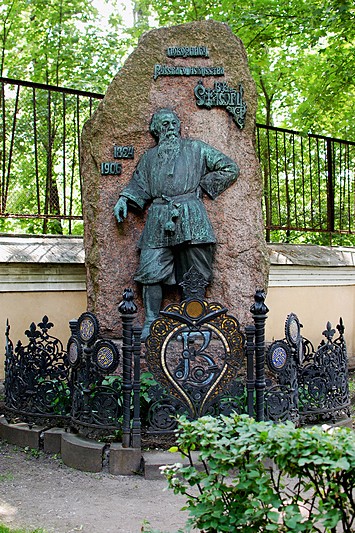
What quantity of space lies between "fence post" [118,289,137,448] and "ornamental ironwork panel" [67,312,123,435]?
0.12 metres

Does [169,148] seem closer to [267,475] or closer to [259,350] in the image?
[259,350]

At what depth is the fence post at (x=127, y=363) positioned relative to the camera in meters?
4.50

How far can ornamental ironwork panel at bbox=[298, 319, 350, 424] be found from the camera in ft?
17.1

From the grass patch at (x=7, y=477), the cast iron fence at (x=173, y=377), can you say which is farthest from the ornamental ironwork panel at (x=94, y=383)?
the grass patch at (x=7, y=477)

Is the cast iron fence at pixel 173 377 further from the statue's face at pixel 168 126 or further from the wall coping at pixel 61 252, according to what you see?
the wall coping at pixel 61 252

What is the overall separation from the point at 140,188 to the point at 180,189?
1.21 feet

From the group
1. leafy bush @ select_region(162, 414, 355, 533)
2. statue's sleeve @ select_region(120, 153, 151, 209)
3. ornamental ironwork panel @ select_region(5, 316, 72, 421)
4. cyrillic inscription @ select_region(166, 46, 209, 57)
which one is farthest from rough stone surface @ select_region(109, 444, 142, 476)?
cyrillic inscription @ select_region(166, 46, 209, 57)

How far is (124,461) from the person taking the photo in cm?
444

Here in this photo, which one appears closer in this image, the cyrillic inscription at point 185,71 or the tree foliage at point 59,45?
the cyrillic inscription at point 185,71

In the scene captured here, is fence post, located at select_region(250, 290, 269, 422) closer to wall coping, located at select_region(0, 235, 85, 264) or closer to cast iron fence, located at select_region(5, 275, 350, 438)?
cast iron fence, located at select_region(5, 275, 350, 438)

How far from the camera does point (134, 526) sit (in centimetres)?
364

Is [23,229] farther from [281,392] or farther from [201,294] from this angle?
[281,392]

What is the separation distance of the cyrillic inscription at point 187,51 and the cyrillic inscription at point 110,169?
111 centimetres

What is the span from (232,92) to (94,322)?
8.16ft
